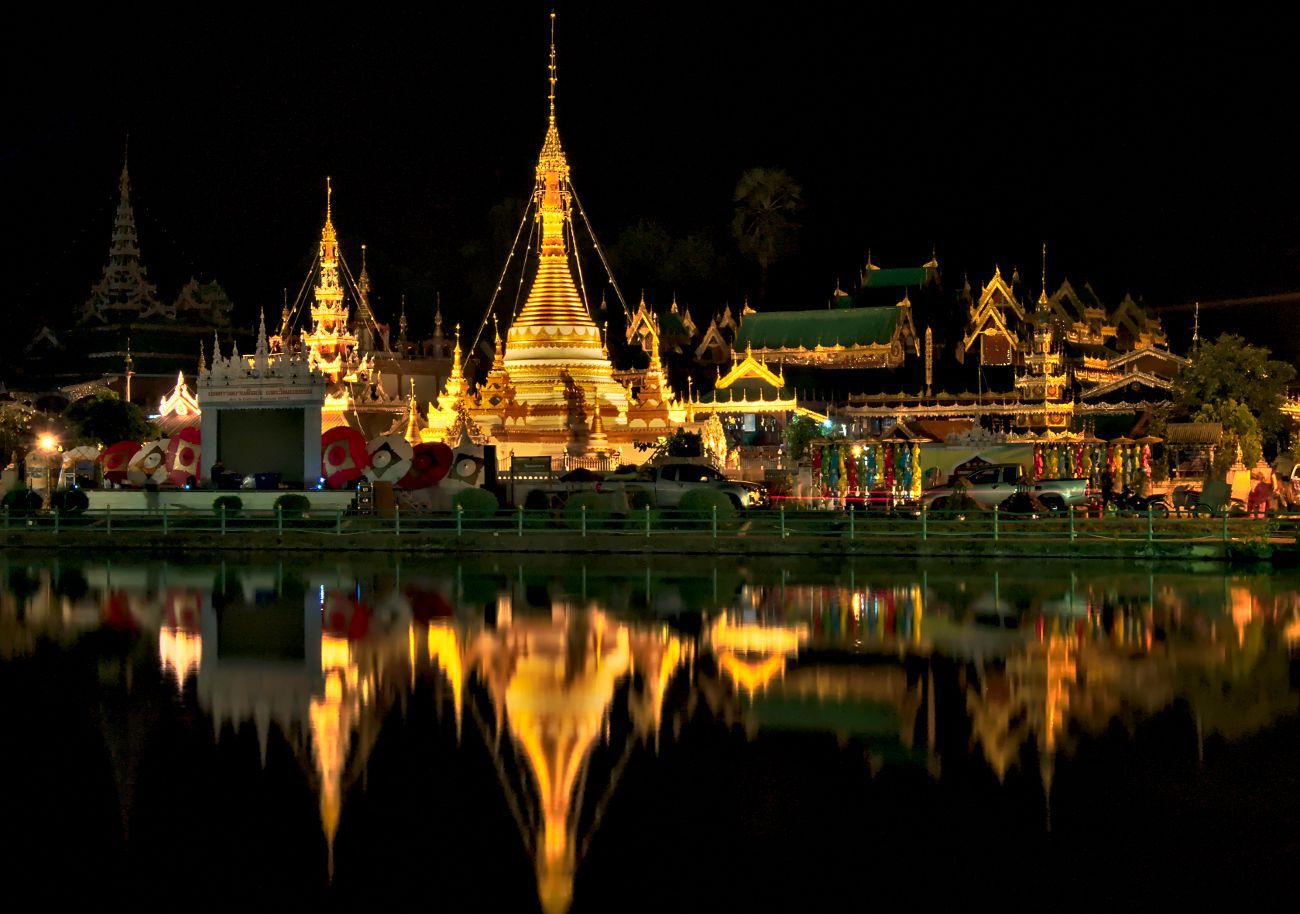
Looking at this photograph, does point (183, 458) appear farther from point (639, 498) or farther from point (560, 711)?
point (560, 711)

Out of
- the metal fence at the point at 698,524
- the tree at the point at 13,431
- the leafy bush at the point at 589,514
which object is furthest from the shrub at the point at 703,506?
the tree at the point at 13,431

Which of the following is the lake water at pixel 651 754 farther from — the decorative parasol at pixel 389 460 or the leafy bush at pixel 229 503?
the decorative parasol at pixel 389 460

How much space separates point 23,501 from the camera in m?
35.7

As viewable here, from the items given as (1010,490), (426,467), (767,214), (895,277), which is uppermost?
(767,214)

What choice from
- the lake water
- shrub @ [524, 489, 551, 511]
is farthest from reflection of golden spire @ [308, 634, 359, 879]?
shrub @ [524, 489, 551, 511]

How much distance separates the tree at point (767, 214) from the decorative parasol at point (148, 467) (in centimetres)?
4133

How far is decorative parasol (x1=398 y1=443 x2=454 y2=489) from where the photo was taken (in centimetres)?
3612

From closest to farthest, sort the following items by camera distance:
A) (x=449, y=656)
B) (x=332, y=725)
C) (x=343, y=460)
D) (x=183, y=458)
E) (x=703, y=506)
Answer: (x=332, y=725) < (x=449, y=656) < (x=703, y=506) < (x=343, y=460) < (x=183, y=458)

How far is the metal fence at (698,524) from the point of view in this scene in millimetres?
29266

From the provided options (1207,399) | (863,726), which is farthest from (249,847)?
(1207,399)

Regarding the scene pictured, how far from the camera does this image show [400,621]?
20344 millimetres

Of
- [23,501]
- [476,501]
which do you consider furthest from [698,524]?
[23,501]

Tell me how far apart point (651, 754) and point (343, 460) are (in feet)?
79.4

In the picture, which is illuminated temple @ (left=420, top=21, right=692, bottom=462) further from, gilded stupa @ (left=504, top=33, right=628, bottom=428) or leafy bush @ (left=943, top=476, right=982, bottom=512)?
leafy bush @ (left=943, top=476, right=982, bottom=512)
